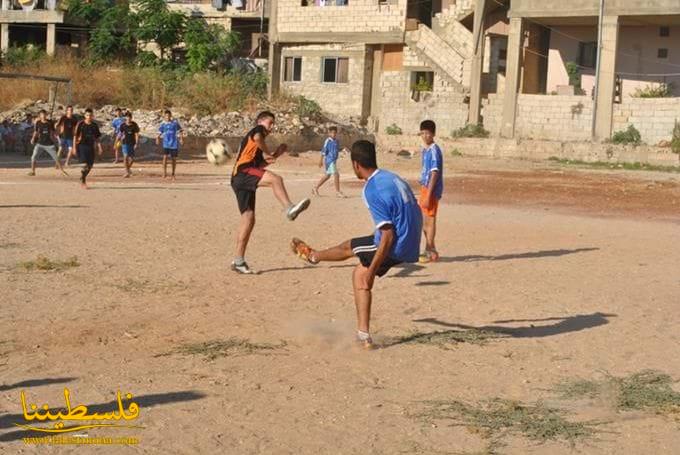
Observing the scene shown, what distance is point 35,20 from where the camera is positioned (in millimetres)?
51125

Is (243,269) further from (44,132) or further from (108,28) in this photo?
(108,28)

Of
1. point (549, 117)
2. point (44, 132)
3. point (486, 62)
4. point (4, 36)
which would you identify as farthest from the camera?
point (4, 36)

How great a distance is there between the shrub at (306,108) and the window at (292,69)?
243 cm

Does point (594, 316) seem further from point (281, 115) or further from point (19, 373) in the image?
point (281, 115)

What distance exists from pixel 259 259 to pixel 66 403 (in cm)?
625

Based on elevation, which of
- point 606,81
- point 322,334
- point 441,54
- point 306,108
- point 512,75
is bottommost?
point 322,334

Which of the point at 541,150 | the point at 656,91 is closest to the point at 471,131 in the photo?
the point at 541,150

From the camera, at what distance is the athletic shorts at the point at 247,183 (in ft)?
37.2

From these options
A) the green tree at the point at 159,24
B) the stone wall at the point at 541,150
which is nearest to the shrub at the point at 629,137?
the stone wall at the point at 541,150

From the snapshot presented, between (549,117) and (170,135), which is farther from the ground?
(549,117)

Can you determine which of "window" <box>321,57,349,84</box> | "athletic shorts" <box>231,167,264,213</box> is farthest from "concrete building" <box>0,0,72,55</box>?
"athletic shorts" <box>231,167,264,213</box>

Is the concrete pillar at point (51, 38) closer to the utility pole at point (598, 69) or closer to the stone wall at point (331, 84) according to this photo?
the stone wall at point (331, 84)

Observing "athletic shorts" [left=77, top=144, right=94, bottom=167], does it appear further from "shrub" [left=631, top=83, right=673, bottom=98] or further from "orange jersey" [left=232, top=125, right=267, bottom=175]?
"shrub" [left=631, top=83, right=673, bottom=98]

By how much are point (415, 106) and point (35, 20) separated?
1935cm
